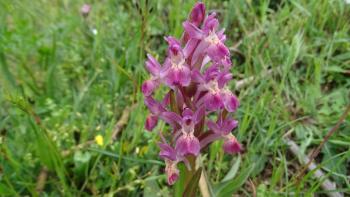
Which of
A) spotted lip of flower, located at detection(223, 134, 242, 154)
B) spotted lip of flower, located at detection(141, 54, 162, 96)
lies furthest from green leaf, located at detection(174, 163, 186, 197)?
spotted lip of flower, located at detection(141, 54, 162, 96)

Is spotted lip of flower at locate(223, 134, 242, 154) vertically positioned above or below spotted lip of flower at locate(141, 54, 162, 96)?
below

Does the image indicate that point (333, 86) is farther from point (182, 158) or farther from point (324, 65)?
point (182, 158)

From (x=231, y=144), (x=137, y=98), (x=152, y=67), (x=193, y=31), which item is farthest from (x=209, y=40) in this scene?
(x=137, y=98)

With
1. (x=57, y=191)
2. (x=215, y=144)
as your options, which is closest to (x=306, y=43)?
(x=215, y=144)

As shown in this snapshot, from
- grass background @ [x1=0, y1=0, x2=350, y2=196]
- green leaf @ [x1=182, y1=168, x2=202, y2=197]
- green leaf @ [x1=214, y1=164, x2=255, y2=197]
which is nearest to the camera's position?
green leaf @ [x1=182, y1=168, x2=202, y2=197]

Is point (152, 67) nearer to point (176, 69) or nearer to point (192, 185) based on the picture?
point (176, 69)

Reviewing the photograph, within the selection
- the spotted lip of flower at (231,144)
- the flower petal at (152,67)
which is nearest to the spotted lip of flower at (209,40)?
the flower petal at (152,67)

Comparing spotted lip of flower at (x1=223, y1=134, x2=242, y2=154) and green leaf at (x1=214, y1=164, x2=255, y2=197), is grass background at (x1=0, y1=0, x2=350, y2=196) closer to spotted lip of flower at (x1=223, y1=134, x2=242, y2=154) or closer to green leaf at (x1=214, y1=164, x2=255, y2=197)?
green leaf at (x1=214, y1=164, x2=255, y2=197)

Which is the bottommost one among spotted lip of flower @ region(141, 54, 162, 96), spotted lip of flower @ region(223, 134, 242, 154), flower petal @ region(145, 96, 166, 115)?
spotted lip of flower @ region(223, 134, 242, 154)
